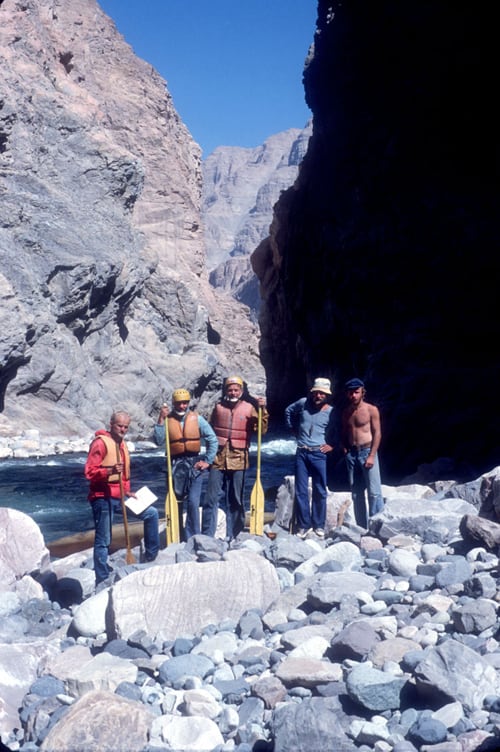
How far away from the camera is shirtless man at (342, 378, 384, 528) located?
7.57 meters

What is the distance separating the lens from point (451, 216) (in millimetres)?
23031

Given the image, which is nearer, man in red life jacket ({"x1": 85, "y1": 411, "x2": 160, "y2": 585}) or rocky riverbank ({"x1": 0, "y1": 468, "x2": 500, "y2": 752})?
rocky riverbank ({"x1": 0, "y1": 468, "x2": 500, "y2": 752})

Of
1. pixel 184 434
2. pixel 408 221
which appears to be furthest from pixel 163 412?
pixel 408 221

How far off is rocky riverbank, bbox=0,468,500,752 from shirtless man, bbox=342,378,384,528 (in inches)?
26.0

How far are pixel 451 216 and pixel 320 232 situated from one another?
8.39 m

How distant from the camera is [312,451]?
299 inches

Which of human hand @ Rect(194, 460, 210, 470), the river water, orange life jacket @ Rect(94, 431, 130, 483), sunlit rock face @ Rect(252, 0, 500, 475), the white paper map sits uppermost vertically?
sunlit rock face @ Rect(252, 0, 500, 475)

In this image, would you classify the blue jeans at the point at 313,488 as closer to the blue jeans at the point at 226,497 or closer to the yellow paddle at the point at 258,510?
the yellow paddle at the point at 258,510

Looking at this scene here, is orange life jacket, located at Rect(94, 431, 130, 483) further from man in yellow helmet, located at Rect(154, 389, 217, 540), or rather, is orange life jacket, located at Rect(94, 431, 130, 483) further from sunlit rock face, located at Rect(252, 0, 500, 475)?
sunlit rock face, located at Rect(252, 0, 500, 475)

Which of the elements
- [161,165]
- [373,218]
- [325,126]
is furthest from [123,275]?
[161,165]

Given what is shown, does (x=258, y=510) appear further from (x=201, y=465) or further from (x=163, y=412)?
(x=163, y=412)

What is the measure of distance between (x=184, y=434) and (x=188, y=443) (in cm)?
11

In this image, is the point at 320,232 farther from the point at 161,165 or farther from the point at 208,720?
the point at 161,165

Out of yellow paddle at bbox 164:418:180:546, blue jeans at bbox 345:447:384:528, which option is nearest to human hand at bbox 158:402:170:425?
yellow paddle at bbox 164:418:180:546
